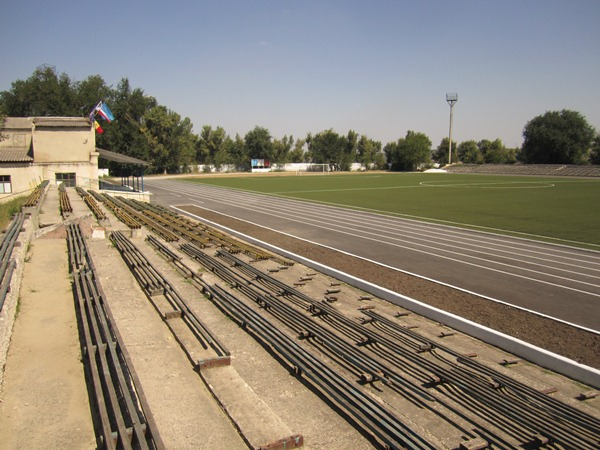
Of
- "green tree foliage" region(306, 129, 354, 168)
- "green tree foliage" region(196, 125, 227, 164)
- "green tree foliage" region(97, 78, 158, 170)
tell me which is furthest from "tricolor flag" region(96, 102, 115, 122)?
→ "green tree foliage" region(306, 129, 354, 168)

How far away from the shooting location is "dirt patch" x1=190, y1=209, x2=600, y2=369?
8885 mm

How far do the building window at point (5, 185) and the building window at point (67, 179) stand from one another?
3886 millimetres

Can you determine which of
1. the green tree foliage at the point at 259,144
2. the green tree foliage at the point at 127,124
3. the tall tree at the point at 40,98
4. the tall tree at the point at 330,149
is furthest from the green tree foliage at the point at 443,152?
the tall tree at the point at 40,98

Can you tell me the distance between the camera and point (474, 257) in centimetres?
1688

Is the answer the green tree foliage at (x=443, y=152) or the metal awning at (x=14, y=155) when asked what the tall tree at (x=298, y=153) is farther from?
the metal awning at (x=14, y=155)

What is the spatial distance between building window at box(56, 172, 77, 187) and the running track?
19.9 metres

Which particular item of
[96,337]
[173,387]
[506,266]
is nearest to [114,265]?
[96,337]

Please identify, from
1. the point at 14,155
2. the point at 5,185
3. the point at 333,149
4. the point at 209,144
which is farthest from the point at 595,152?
the point at 5,185

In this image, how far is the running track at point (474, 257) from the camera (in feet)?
39.5

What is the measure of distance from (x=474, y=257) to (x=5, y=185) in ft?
120

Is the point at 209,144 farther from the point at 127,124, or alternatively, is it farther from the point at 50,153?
the point at 50,153

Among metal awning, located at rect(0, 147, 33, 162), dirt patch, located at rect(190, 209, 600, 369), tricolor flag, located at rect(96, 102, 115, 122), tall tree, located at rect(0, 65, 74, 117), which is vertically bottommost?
dirt patch, located at rect(190, 209, 600, 369)

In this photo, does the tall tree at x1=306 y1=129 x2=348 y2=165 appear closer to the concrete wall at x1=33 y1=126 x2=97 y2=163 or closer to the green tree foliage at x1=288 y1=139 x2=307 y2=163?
the green tree foliage at x1=288 y1=139 x2=307 y2=163

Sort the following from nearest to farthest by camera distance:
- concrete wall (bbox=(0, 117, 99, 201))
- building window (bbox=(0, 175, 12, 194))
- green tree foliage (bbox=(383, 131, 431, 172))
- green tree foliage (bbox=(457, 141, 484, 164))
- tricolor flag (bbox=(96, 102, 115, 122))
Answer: building window (bbox=(0, 175, 12, 194)), concrete wall (bbox=(0, 117, 99, 201)), tricolor flag (bbox=(96, 102, 115, 122)), green tree foliage (bbox=(383, 131, 431, 172)), green tree foliage (bbox=(457, 141, 484, 164))
